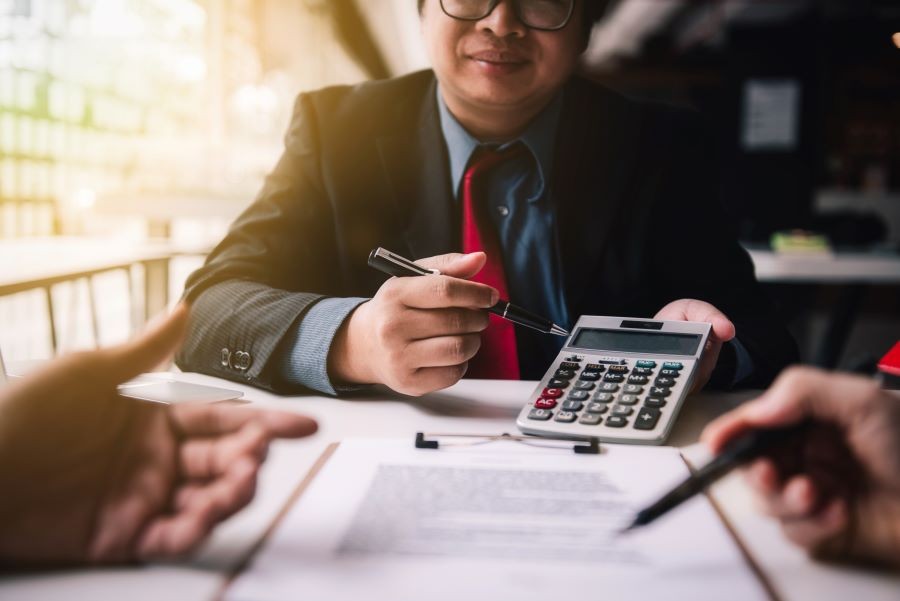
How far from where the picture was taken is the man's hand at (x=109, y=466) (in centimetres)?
28

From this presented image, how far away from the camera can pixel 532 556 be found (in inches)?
11.6

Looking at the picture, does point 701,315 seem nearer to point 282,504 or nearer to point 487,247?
point 487,247

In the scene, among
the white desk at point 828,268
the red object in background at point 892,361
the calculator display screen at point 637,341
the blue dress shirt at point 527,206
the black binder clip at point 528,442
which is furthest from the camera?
the white desk at point 828,268

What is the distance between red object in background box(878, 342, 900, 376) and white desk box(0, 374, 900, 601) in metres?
0.23

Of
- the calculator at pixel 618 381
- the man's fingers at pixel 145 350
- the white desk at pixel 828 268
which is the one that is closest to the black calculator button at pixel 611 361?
the calculator at pixel 618 381

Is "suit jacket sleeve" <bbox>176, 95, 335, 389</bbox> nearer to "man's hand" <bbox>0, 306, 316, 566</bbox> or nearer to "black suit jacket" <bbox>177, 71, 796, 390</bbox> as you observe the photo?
"black suit jacket" <bbox>177, 71, 796, 390</bbox>

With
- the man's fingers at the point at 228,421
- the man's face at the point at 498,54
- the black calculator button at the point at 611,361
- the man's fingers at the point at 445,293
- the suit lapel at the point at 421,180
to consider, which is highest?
the man's face at the point at 498,54

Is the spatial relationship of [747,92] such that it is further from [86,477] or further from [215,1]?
[86,477]

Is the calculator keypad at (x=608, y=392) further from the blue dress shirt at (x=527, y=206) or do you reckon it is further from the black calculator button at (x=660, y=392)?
the blue dress shirt at (x=527, y=206)

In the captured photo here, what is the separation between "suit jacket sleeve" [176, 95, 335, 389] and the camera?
63cm

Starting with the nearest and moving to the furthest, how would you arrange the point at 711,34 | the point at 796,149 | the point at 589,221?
1. the point at 589,221
2. the point at 796,149
3. the point at 711,34

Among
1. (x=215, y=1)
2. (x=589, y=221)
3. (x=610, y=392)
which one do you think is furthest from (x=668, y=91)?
(x=610, y=392)

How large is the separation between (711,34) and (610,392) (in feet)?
19.2

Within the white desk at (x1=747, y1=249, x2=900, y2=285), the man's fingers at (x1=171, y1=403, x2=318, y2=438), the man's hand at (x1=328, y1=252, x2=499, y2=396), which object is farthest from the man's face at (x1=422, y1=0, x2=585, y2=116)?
the white desk at (x1=747, y1=249, x2=900, y2=285)
